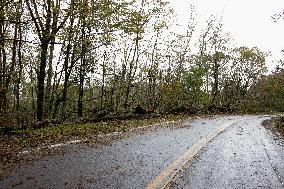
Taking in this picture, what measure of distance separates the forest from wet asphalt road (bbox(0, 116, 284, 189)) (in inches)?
149

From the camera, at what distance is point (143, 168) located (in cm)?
661

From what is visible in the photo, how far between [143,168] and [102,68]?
20265 mm

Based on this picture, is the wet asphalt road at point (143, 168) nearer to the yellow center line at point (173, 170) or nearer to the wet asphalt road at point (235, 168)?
the wet asphalt road at point (235, 168)

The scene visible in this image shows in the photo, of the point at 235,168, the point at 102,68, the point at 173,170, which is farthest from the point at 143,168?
the point at 102,68

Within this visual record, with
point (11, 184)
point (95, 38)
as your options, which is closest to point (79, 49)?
point (95, 38)

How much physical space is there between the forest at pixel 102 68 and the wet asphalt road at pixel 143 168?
3.78 metres

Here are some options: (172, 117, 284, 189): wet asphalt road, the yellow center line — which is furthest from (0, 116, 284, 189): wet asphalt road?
the yellow center line

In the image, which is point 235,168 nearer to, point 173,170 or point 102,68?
point 173,170

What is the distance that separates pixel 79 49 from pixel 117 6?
308 cm

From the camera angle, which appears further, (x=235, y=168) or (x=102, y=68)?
(x=102, y=68)

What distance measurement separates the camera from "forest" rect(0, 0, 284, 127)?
1703 cm

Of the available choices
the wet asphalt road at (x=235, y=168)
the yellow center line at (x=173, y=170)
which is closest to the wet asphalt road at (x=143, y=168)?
the wet asphalt road at (x=235, y=168)

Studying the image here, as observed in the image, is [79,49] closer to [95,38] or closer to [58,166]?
[95,38]

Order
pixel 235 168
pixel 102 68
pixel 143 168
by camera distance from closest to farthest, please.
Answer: pixel 143 168 → pixel 235 168 → pixel 102 68
